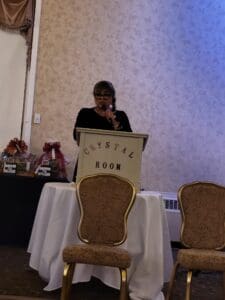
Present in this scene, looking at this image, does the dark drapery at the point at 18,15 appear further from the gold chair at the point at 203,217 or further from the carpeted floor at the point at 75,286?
the gold chair at the point at 203,217

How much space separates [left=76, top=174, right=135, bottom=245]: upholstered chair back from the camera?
2.78 m

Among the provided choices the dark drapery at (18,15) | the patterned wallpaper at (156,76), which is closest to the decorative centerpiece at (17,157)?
the patterned wallpaper at (156,76)

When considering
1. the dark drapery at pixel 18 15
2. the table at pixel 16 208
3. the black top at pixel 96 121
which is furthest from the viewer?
the dark drapery at pixel 18 15

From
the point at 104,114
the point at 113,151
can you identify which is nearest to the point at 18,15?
the point at 104,114

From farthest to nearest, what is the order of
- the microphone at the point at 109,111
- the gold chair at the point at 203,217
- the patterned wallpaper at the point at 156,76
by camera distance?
the patterned wallpaper at the point at 156,76, the microphone at the point at 109,111, the gold chair at the point at 203,217

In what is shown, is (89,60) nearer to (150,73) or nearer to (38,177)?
(150,73)

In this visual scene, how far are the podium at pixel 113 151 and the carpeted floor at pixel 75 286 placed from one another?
0.74 m

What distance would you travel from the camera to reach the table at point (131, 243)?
2795 mm

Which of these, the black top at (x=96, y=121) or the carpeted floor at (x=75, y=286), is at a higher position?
the black top at (x=96, y=121)

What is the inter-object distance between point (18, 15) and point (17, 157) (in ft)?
4.76

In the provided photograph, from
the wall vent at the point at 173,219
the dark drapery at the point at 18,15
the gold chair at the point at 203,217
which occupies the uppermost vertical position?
the dark drapery at the point at 18,15

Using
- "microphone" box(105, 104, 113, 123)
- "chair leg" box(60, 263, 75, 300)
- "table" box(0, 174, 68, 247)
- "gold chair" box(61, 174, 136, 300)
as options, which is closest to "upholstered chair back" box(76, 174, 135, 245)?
"gold chair" box(61, 174, 136, 300)

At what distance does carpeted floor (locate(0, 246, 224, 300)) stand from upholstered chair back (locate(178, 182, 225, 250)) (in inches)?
15.5

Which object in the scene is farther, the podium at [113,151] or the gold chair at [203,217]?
the gold chair at [203,217]
